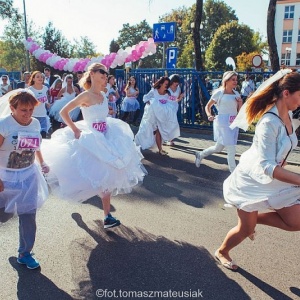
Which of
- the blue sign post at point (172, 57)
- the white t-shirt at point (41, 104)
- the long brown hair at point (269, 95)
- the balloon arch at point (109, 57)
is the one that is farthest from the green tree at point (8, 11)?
the long brown hair at point (269, 95)

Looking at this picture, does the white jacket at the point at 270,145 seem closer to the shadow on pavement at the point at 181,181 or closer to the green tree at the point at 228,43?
the shadow on pavement at the point at 181,181

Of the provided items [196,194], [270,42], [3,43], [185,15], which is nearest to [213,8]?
[185,15]

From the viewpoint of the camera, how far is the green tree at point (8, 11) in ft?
118

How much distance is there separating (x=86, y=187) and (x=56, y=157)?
51cm

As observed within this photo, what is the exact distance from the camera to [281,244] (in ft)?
13.4

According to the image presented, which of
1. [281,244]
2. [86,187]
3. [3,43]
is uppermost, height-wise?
[3,43]

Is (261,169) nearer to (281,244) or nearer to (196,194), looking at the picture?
(281,244)

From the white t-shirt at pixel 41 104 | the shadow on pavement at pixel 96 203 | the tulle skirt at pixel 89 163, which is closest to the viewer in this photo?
the tulle skirt at pixel 89 163

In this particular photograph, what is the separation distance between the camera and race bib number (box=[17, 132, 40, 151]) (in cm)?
338

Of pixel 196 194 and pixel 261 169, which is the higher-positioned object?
pixel 261 169

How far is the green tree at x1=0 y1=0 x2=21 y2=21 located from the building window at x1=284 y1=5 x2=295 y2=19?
127ft

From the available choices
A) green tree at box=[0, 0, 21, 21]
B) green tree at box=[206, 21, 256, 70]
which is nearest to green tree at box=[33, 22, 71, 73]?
green tree at box=[0, 0, 21, 21]

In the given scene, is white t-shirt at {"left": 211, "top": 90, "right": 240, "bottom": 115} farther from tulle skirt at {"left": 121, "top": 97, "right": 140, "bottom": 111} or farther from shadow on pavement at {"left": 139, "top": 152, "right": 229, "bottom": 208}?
tulle skirt at {"left": 121, "top": 97, "right": 140, "bottom": 111}

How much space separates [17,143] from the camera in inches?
133
